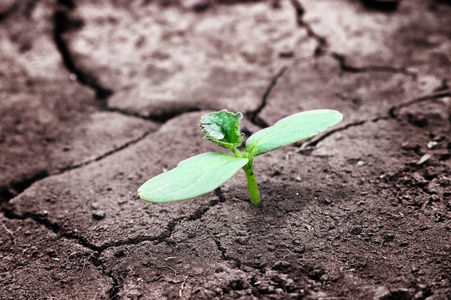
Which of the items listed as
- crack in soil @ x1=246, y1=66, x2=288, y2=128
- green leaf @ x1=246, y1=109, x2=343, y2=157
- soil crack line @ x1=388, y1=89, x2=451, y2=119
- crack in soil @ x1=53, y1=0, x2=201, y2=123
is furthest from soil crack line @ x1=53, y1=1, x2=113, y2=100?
soil crack line @ x1=388, y1=89, x2=451, y2=119

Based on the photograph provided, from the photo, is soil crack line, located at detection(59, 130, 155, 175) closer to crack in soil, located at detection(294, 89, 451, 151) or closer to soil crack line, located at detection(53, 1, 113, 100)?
soil crack line, located at detection(53, 1, 113, 100)

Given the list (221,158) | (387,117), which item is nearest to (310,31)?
(387,117)

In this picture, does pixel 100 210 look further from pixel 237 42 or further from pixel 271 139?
pixel 237 42

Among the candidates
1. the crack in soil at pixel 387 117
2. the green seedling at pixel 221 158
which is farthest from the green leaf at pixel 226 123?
the crack in soil at pixel 387 117

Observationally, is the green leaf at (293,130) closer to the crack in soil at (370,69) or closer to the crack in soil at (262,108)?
the crack in soil at (262,108)

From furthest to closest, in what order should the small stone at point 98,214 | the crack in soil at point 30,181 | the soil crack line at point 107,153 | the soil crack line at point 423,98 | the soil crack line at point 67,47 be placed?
the soil crack line at point 67,47, the soil crack line at point 423,98, the soil crack line at point 107,153, the crack in soil at point 30,181, the small stone at point 98,214

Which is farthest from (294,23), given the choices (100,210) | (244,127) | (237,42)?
(100,210)
